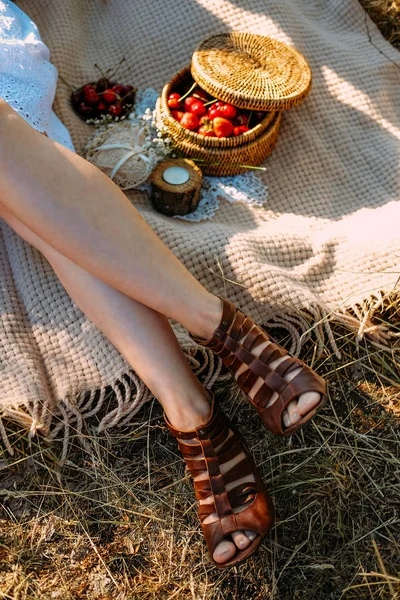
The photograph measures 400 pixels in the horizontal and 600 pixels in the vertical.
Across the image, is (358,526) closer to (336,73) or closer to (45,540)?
(45,540)

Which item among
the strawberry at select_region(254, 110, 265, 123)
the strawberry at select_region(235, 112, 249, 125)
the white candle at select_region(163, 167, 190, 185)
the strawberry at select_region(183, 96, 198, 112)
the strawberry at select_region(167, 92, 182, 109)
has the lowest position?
the white candle at select_region(163, 167, 190, 185)

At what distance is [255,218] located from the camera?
1636 mm

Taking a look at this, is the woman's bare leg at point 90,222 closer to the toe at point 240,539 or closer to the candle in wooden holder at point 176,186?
the toe at point 240,539

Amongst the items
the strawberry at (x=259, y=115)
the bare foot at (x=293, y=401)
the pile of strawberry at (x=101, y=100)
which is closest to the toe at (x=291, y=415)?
the bare foot at (x=293, y=401)

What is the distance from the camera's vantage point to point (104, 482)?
4.18 feet

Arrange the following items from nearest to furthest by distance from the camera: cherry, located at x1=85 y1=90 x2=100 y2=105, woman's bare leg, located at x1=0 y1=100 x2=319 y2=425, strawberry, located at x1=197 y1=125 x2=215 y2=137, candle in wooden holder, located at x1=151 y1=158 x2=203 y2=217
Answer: woman's bare leg, located at x1=0 y1=100 x2=319 y2=425 < candle in wooden holder, located at x1=151 y1=158 x2=203 y2=217 < strawberry, located at x1=197 y1=125 x2=215 y2=137 < cherry, located at x1=85 y1=90 x2=100 y2=105

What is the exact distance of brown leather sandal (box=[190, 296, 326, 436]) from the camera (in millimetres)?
1119

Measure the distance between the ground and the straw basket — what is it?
0.65 meters

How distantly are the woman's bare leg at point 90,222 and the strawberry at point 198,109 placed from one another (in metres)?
0.67

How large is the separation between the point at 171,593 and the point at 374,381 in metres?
0.65

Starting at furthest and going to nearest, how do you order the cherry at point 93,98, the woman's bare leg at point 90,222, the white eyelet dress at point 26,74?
the cherry at point 93,98 → the white eyelet dress at point 26,74 → the woman's bare leg at point 90,222

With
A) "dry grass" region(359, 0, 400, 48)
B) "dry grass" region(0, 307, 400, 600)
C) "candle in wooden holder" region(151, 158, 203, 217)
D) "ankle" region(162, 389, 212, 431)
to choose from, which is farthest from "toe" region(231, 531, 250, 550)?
"dry grass" region(359, 0, 400, 48)

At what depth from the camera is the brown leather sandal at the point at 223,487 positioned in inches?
43.1

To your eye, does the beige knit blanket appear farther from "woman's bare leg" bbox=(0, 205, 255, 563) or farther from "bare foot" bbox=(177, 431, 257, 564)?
"bare foot" bbox=(177, 431, 257, 564)
